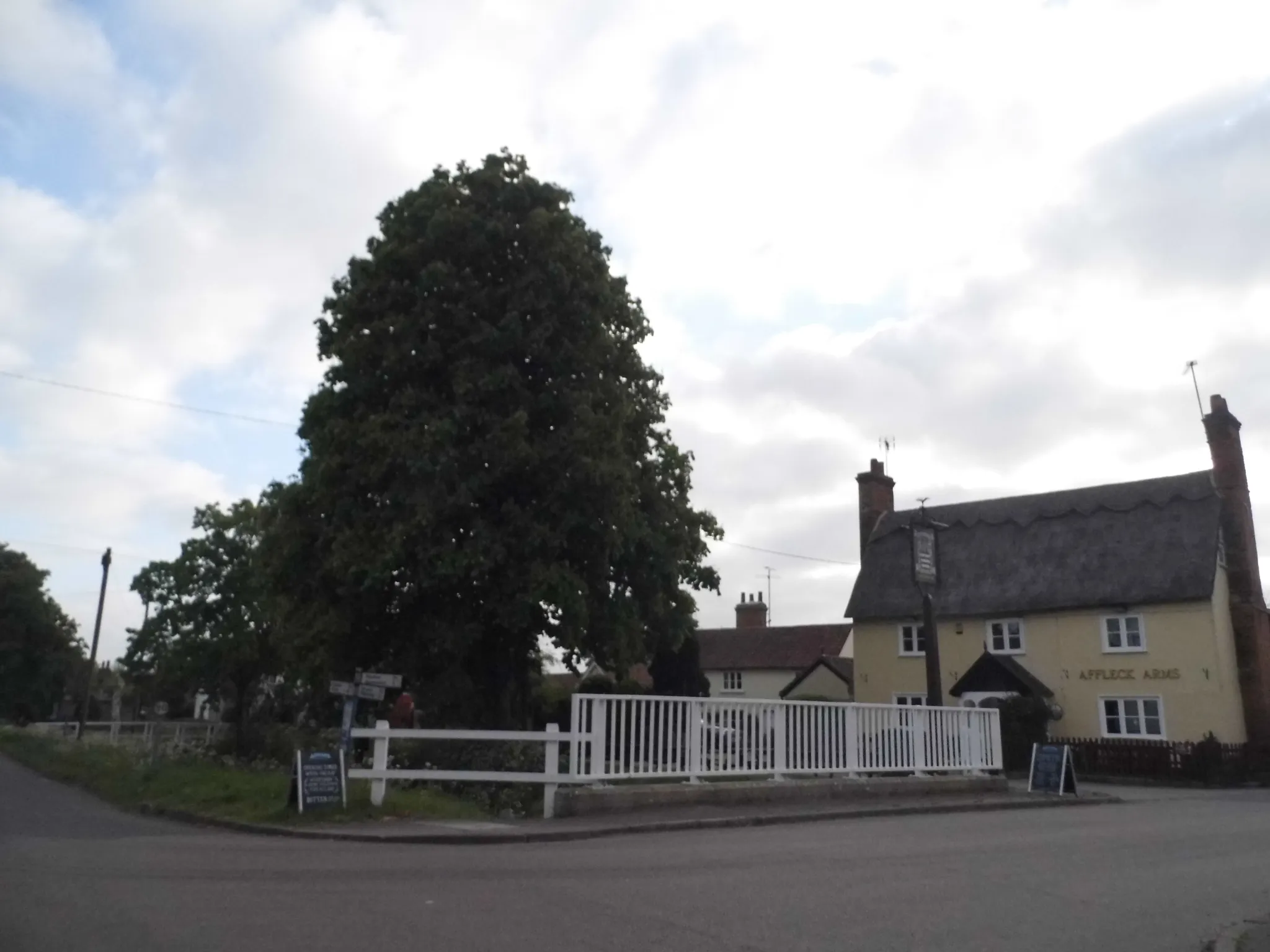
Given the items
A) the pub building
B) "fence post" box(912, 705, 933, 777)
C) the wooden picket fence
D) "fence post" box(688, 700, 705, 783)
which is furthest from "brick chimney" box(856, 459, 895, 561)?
"fence post" box(688, 700, 705, 783)

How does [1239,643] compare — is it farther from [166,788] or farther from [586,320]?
[166,788]

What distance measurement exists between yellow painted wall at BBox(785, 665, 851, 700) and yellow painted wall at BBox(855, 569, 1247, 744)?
9.69 meters

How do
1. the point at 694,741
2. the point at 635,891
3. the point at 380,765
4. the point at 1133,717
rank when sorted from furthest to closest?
1. the point at 1133,717
2. the point at 694,741
3. the point at 380,765
4. the point at 635,891

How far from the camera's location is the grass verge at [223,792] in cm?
1332

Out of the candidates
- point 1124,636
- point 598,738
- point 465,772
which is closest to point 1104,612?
point 1124,636

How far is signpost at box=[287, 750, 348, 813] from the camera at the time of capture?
13141mm

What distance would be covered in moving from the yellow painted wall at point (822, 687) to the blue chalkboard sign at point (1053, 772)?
28028 millimetres

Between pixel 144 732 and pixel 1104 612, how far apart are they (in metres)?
34.7

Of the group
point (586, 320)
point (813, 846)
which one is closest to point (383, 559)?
point (586, 320)

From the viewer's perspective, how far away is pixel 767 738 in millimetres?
16422

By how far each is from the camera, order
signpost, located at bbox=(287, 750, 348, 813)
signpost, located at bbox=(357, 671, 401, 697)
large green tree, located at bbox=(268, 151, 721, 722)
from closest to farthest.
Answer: signpost, located at bbox=(287, 750, 348, 813) → signpost, located at bbox=(357, 671, 401, 697) → large green tree, located at bbox=(268, 151, 721, 722)

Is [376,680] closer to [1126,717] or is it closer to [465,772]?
[465,772]

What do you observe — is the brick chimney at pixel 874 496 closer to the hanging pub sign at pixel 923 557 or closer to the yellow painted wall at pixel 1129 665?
the yellow painted wall at pixel 1129 665

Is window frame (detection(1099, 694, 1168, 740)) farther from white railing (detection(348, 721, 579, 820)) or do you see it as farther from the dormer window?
white railing (detection(348, 721, 579, 820))
